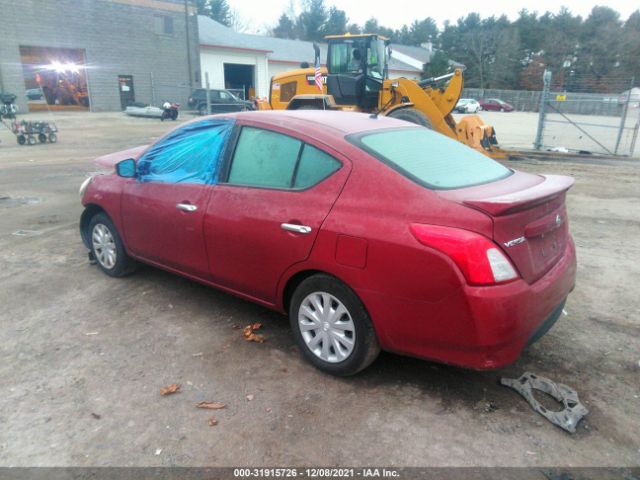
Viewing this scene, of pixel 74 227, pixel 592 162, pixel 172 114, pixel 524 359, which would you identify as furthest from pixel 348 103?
pixel 172 114

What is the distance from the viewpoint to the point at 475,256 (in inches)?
99.4

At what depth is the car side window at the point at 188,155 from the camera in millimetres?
3803

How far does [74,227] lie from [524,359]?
18.8 feet

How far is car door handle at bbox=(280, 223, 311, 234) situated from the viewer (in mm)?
3064

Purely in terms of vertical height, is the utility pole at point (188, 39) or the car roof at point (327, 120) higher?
the utility pole at point (188, 39)

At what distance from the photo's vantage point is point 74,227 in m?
6.60

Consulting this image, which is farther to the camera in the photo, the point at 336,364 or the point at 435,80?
the point at 435,80

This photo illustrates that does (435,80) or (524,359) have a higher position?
(435,80)

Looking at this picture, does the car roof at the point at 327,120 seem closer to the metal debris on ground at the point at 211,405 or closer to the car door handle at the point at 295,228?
the car door handle at the point at 295,228

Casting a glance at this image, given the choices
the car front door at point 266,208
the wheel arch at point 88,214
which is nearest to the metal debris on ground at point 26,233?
the wheel arch at point 88,214

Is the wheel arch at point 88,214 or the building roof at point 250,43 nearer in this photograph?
the wheel arch at point 88,214

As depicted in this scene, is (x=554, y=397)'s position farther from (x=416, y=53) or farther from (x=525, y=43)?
(x=525, y=43)

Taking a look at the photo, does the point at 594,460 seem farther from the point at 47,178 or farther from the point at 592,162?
the point at 592,162

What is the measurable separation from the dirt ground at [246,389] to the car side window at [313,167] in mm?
1225
